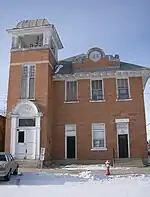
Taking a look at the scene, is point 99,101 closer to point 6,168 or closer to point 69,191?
point 6,168

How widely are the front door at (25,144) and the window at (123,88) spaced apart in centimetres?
786

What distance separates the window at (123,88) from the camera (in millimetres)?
22297

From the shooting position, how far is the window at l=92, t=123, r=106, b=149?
71.1ft

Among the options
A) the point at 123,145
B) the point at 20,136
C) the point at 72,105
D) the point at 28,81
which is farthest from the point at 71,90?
the point at 123,145

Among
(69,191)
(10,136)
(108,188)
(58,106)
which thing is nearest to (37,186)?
(69,191)

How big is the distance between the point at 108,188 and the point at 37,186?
2.84m

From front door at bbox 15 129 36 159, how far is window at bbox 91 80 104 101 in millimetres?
5945

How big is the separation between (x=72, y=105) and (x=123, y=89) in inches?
179

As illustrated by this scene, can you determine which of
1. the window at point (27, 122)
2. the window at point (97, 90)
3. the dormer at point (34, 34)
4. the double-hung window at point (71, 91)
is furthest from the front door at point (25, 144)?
the dormer at point (34, 34)

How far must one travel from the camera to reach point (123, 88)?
2248 centimetres

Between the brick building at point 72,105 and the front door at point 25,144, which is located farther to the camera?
the brick building at point 72,105

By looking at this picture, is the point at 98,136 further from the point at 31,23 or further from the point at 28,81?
the point at 31,23

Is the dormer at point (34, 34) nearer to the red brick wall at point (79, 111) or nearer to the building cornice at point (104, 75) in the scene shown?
the red brick wall at point (79, 111)

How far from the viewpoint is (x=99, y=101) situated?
883 inches
